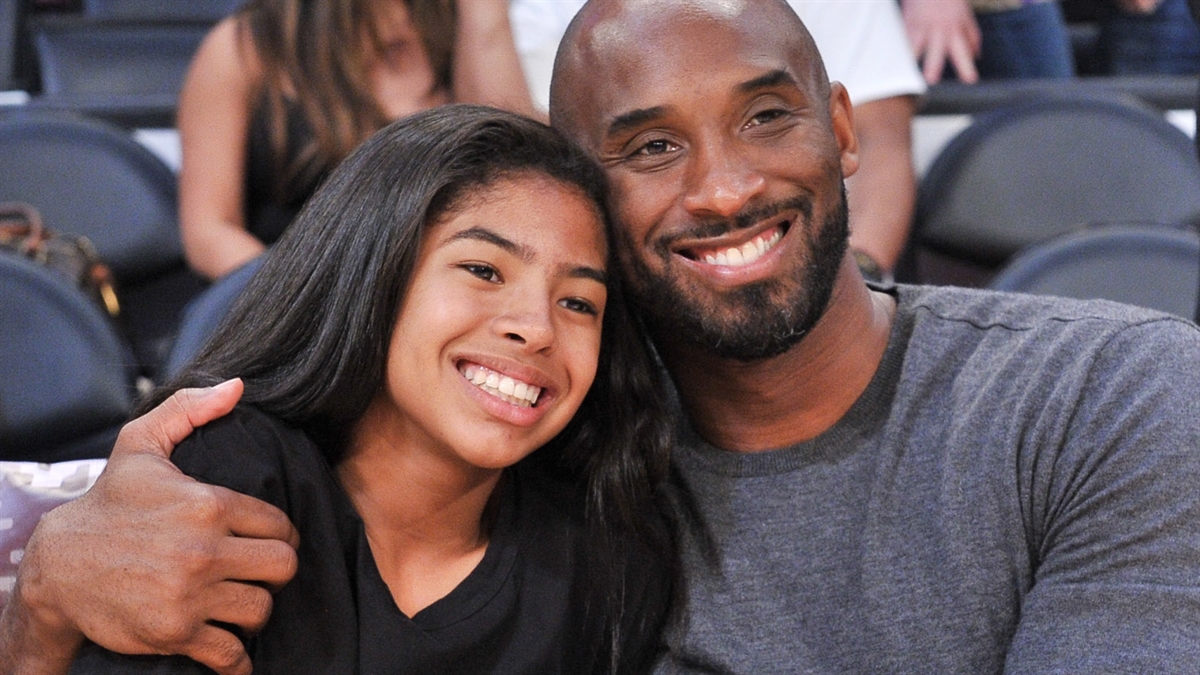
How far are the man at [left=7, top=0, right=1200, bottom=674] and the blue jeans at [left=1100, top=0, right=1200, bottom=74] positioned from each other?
1.58 meters

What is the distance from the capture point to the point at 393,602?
57.6 inches

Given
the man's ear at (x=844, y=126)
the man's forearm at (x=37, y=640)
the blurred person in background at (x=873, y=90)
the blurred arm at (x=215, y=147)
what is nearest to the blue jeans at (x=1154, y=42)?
the blurred person in background at (x=873, y=90)

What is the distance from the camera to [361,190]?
1534mm

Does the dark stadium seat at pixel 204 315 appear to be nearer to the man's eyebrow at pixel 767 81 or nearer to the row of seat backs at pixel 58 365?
the row of seat backs at pixel 58 365

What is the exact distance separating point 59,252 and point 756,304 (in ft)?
3.97

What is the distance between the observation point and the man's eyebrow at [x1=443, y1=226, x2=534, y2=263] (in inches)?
57.9

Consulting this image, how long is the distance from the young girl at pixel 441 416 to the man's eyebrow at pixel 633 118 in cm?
5

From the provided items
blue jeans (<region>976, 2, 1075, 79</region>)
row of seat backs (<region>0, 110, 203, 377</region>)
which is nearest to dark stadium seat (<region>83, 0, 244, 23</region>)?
row of seat backs (<region>0, 110, 203, 377</region>)

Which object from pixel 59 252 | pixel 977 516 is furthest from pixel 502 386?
pixel 59 252

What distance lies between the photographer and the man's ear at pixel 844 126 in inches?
66.8

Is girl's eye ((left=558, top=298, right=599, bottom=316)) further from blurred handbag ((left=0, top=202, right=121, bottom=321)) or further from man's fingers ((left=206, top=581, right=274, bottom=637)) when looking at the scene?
blurred handbag ((left=0, top=202, right=121, bottom=321))

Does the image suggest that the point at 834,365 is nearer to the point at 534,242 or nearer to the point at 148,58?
the point at 534,242

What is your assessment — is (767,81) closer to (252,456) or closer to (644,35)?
(644,35)

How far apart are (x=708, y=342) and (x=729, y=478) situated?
0.16m
